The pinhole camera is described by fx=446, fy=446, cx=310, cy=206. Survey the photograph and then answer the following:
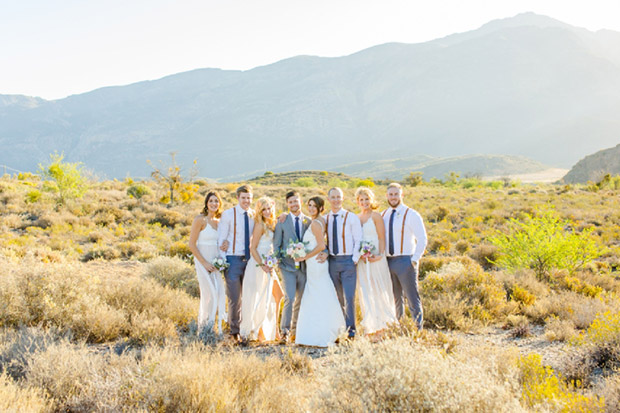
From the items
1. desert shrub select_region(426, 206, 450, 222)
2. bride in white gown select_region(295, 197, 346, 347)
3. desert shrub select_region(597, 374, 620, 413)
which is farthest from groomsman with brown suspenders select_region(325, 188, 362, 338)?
desert shrub select_region(426, 206, 450, 222)

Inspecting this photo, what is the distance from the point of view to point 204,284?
273 inches

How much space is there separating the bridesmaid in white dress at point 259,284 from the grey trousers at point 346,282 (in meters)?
0.99

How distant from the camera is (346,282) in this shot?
6.61 m

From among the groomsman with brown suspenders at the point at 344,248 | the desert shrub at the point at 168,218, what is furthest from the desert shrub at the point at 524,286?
the desert shrub at the point at 168,218

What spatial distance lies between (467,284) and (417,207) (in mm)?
16978

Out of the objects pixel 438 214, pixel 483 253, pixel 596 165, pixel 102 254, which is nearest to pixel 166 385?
pixel 102 254

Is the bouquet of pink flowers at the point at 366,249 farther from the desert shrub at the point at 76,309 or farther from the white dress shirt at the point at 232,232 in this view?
the desert shrub at the point at 76,309

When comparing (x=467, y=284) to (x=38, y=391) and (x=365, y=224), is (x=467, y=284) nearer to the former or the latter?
(x=365, y=224)

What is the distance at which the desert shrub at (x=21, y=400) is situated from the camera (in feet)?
11.9

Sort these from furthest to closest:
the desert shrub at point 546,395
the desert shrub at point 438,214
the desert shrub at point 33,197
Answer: the desert shrub at point 438,214 < the desert shrub at point 33,197 < the desert shrub at point 546,395

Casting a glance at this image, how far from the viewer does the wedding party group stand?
21.4 feet

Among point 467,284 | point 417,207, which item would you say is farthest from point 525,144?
point 467,284

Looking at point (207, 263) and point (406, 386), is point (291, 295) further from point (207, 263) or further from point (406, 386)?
point (406, 386)

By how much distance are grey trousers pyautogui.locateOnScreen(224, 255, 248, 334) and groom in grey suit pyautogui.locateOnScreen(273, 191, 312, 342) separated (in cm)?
62
